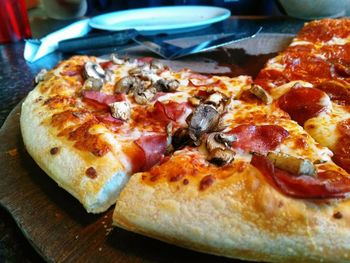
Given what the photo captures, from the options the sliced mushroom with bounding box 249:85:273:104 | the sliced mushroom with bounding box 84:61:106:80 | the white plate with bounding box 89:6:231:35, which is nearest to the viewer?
the sliced mushroom with bounding box 249:85:273:104

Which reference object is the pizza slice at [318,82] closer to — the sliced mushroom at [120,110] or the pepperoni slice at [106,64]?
the sliced mushroom at [120,110]

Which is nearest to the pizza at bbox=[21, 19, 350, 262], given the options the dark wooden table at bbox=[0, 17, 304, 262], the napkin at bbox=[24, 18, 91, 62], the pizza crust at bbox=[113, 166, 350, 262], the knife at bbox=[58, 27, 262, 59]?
Answer: the pizza crust at bbox=[113, 166, 350, 262]

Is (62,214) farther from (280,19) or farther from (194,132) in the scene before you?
(280,19)

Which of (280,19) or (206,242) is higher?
(206,242)

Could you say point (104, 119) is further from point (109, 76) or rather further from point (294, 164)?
point (294, 164)

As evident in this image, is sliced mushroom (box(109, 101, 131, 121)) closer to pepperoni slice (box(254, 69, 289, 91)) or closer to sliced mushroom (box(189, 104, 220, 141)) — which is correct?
sliced mushroom (box(189, 104, 220, 141))

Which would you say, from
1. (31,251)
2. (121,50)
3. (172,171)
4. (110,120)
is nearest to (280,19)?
(121,50)

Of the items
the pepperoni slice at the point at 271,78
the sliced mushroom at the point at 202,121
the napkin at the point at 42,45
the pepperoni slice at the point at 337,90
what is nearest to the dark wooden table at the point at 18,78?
the napkin at the point at 42,45
